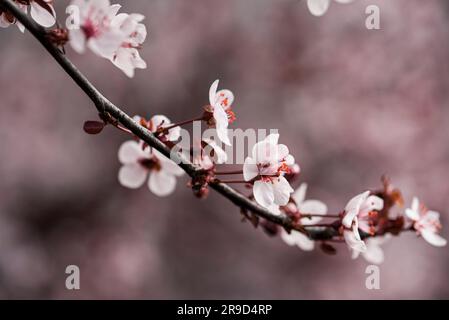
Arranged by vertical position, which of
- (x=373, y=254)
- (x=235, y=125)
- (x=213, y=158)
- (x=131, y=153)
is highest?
(x=235, y=125)

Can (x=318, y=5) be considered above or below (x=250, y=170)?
above

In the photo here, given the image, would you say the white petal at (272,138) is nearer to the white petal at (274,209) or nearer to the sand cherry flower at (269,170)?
the sand cherry flower at (269,170)

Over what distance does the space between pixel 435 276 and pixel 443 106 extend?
125cm

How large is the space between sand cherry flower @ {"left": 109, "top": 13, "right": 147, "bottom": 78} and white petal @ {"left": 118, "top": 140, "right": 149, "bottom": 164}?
1.01 ft

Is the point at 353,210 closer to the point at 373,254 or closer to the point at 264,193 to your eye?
the point at 264,193

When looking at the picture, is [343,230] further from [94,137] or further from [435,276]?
[435,276]

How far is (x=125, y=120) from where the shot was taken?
69 cm

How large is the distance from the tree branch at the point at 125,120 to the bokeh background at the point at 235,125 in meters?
2.10

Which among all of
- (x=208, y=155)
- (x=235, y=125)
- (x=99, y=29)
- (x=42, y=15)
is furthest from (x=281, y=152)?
(x=235, y=125)

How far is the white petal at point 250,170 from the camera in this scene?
0.77m

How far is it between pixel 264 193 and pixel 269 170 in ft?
0.14

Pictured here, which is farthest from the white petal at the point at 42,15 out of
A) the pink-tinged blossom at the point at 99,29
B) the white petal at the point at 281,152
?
the white petal at the point at 281,152

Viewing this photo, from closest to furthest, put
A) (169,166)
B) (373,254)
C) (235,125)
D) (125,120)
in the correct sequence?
(125,120), (169,166), (373,254), (235,125)
